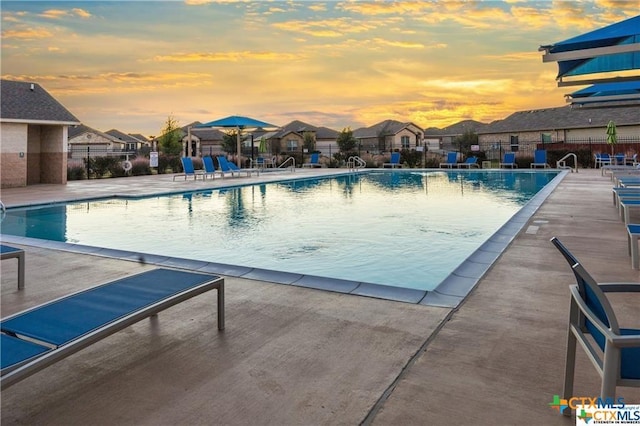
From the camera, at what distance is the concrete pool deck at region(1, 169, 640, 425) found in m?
2.11

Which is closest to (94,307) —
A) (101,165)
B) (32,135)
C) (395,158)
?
(32,135)

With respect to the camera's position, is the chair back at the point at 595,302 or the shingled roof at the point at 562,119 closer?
the chair back at the point at 595,302

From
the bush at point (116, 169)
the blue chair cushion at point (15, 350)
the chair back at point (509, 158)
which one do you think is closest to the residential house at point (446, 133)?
the chair back at point (509, 158)

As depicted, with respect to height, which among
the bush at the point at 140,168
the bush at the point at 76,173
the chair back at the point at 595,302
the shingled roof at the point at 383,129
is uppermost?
the shingled roof at the point at 383,129

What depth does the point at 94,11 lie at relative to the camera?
15.6 metres

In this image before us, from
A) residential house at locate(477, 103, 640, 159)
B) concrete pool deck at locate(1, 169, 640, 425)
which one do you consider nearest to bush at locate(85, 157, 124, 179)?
concrete pool deck at locate(1, 169, 640, 425)

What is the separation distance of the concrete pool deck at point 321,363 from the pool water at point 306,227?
129 centimetres

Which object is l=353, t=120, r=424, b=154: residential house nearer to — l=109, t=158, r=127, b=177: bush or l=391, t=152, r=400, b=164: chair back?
l=391, t=152, r=400, b=164: chair back

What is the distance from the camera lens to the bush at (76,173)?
19078 mm

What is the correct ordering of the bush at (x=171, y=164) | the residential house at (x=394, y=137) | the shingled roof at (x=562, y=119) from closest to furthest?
the bush at (x=171, y=164) → the shingled roof at (x=562, y=119) → the residential house at (x=394, y=137)

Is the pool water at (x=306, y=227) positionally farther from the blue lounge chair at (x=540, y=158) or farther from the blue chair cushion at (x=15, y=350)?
the blue lounge chair at (x=540, y=158)

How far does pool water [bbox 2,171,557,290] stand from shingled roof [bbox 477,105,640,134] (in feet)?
95.2

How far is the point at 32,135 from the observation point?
1675cm

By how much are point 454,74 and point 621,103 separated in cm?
1173
